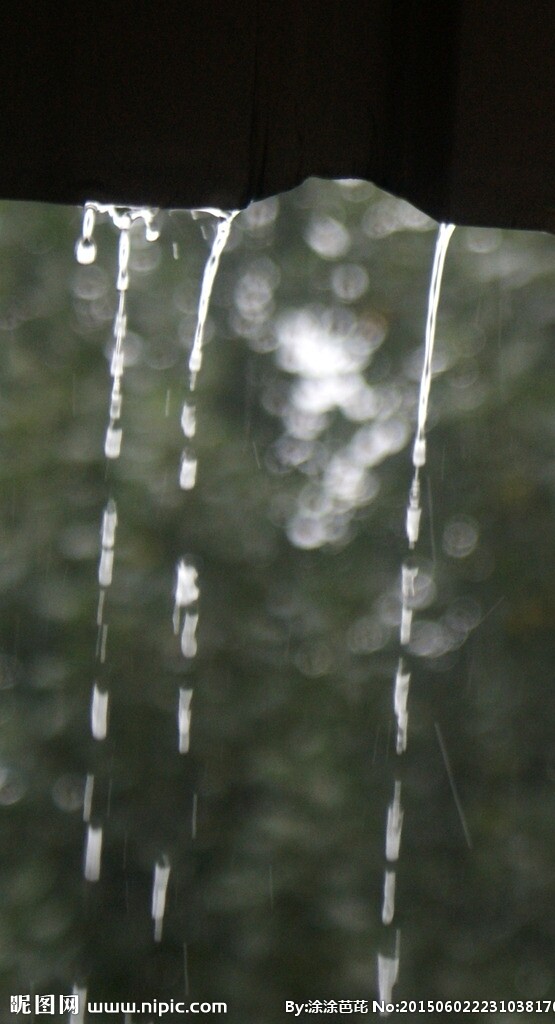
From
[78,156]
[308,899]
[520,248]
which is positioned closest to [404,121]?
[78,156]

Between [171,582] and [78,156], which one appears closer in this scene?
[78,156]

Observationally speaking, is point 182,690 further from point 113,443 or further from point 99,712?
point 113,443

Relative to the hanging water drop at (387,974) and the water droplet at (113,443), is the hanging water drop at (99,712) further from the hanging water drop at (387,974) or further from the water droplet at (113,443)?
the hanging water drop at (387,974)

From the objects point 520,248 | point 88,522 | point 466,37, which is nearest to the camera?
point 466,37

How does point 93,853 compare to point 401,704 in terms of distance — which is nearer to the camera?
point 93,853

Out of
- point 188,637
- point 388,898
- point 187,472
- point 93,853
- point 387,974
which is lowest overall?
point 387,974

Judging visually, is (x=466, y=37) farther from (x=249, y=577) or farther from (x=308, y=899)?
(x=308, y=899)

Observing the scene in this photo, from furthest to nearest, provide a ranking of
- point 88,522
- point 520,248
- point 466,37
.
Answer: point 520,248, point 88,522, point 466,37

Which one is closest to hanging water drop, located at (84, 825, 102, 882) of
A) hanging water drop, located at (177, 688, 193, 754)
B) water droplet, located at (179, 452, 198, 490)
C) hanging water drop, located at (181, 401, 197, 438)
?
hanging water drop, located at (177, 688, 193, 754)

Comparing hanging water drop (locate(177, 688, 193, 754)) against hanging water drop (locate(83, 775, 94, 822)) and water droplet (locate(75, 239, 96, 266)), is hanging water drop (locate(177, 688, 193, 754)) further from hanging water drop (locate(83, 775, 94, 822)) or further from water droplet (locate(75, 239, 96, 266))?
water droplet (locate(75, 239, 96, 266))

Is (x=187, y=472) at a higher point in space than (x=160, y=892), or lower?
higher

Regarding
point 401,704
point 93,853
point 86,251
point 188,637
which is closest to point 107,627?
point 188,637
